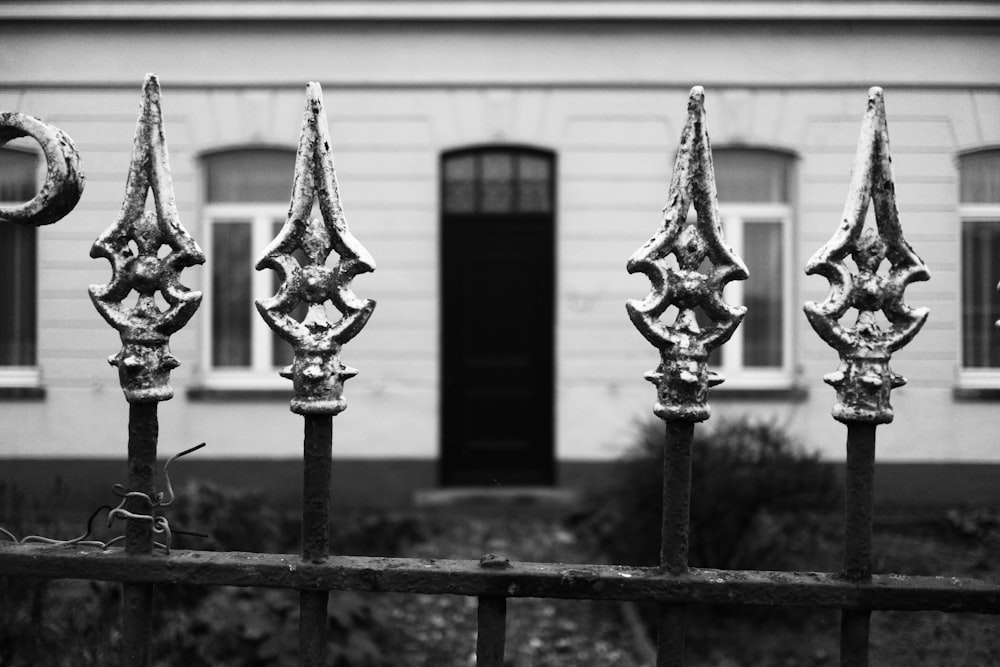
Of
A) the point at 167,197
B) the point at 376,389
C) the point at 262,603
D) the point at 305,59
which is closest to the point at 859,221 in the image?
the point at 167,197

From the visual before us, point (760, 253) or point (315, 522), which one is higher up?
point (760, 253)

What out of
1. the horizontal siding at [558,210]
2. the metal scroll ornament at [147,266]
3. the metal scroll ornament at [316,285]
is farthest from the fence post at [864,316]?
the horizontal siding at [558,210]

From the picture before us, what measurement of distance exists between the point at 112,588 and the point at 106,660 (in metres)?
0.53

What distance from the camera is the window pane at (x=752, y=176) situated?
25.4 ft

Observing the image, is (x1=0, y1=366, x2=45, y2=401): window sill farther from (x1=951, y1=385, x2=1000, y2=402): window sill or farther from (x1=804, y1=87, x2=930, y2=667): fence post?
(x1=951, y1=385, x2=1000, y2=402): window sill

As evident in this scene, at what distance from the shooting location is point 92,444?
6.65 m

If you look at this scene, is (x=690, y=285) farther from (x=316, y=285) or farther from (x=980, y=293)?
(x=980, y=293)

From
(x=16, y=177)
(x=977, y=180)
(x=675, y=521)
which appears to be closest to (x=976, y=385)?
(x=977, y=180)

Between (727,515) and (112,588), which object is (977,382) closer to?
(727,515)

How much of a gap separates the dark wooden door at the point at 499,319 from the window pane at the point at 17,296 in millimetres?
3763

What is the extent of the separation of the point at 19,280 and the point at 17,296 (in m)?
0.16

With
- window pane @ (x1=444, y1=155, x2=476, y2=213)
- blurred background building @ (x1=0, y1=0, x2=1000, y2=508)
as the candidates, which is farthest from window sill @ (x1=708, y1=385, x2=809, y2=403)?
window pane @ (x1=444, y1=155, x2=476, y2=213)

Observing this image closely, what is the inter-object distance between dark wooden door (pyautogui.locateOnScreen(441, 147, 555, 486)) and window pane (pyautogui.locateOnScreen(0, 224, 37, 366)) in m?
3.76

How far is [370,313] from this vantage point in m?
1.36
